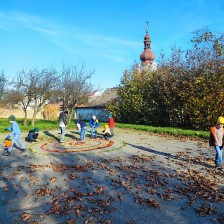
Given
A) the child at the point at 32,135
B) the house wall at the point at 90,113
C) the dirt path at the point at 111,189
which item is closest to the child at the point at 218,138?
the dirt path at the point at 111,189

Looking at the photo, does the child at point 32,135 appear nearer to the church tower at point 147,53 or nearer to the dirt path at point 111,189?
the dirt path at point 111,189

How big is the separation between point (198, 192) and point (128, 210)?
1.95 m

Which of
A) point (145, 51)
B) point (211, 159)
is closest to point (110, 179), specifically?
point (211, 159)

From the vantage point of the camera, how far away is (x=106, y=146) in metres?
11.1

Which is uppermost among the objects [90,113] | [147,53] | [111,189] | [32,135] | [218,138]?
[147,53]

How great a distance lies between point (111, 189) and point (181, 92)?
14.4 m

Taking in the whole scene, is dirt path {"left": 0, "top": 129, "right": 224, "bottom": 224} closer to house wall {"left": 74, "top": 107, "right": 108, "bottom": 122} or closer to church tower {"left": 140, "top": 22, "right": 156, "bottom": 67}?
house wall {"left": 74, "top": 107, "right": 108, "bottom": 122}

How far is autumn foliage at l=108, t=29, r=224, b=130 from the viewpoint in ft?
54.2

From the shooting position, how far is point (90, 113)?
38.9m

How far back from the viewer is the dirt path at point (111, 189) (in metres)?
A: 4.12

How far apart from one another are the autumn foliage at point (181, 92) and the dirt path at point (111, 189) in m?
8.92

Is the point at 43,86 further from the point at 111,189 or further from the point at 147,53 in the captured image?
the point at 147,53

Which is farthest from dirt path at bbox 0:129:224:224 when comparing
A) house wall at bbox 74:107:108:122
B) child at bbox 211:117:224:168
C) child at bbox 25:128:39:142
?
house wall at bbox 74:107:108:122

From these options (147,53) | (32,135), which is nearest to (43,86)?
(32,135)
